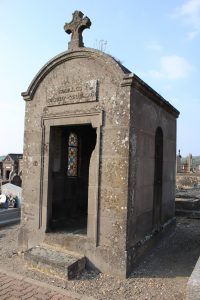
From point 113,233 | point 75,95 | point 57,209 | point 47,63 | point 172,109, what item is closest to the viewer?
point 113,233

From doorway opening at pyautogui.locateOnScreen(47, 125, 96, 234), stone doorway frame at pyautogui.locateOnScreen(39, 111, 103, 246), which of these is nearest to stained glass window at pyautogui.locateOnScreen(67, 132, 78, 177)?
doorway opening at pyautogui.locateOnScreen(47, 125, 96, 234)

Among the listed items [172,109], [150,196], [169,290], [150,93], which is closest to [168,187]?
[150,196]

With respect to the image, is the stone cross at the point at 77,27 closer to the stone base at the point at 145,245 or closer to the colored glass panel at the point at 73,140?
the colored glass panel at the point at 73,140

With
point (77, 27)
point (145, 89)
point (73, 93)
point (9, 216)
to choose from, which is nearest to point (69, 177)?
point (73, 93)

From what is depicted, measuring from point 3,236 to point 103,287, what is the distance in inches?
161

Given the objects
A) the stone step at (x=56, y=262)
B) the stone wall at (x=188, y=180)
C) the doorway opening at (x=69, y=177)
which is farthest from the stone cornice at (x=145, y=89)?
the stone wall at (x=188, y=180)

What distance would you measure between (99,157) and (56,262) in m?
2.11

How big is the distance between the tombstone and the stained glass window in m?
0.08

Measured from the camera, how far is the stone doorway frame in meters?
5.57

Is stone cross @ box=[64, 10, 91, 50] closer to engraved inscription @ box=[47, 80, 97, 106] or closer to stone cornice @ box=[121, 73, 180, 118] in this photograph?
engraved inscription @ box=[47, 80, 97, 106]

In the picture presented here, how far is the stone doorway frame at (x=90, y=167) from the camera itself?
5.57 meters

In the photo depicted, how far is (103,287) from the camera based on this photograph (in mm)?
4848

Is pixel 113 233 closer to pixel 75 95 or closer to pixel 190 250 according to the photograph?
pixel 190 250

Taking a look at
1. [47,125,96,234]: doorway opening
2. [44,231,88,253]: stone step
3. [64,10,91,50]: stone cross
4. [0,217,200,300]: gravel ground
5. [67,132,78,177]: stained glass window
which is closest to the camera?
[0,217,200,300]: gravel ground
